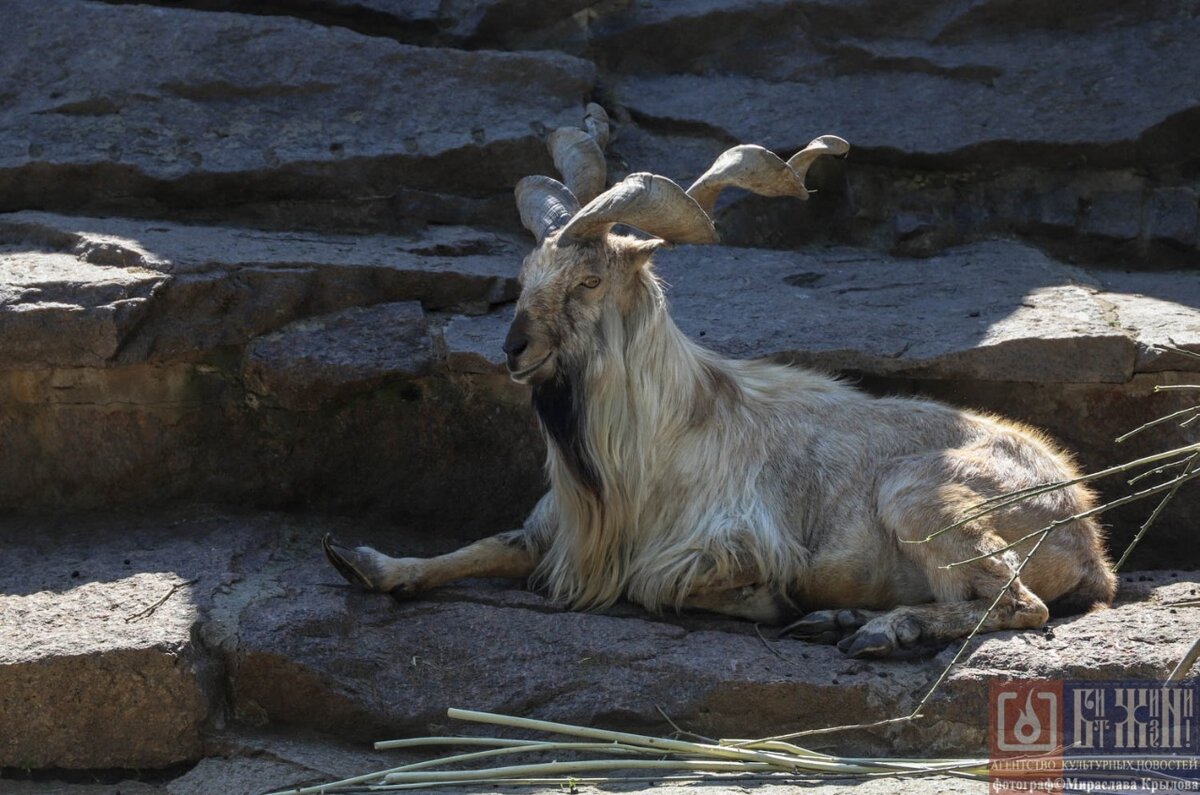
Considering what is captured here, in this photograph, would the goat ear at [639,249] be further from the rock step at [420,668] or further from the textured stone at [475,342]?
the rock step at [420,668]

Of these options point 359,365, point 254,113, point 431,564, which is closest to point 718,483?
point 431,564

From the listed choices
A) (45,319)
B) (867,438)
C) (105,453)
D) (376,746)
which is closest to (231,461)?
(105,453)

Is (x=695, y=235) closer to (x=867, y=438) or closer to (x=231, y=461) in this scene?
(x=867, y=438)

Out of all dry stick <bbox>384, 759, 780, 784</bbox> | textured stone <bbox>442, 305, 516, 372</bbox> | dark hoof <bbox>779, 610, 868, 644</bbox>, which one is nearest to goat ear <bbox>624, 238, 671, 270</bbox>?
textured stone <bbox>442, 305, 516, 372</bbox>

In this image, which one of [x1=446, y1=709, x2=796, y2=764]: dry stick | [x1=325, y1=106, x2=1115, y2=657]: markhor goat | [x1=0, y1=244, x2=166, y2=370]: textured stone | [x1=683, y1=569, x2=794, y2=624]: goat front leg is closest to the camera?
[x1=446, y1=709, x2=796, y2=764]: dry stick

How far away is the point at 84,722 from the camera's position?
4.60m

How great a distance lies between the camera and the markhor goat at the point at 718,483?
4977 mm

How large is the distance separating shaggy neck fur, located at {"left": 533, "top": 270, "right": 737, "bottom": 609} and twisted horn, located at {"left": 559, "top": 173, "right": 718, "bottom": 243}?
0.29 meters

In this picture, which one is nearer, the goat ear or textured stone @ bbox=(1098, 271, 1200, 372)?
the goat ear

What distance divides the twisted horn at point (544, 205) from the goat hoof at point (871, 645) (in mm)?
1796

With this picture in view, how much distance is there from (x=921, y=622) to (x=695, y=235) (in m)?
1.51

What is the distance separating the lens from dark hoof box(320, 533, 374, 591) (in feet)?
16.4

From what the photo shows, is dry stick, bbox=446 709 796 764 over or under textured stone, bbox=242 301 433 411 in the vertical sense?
under

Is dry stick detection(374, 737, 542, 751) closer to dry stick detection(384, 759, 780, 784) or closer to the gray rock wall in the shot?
dry stick detection(384, 759, 780, 784)
